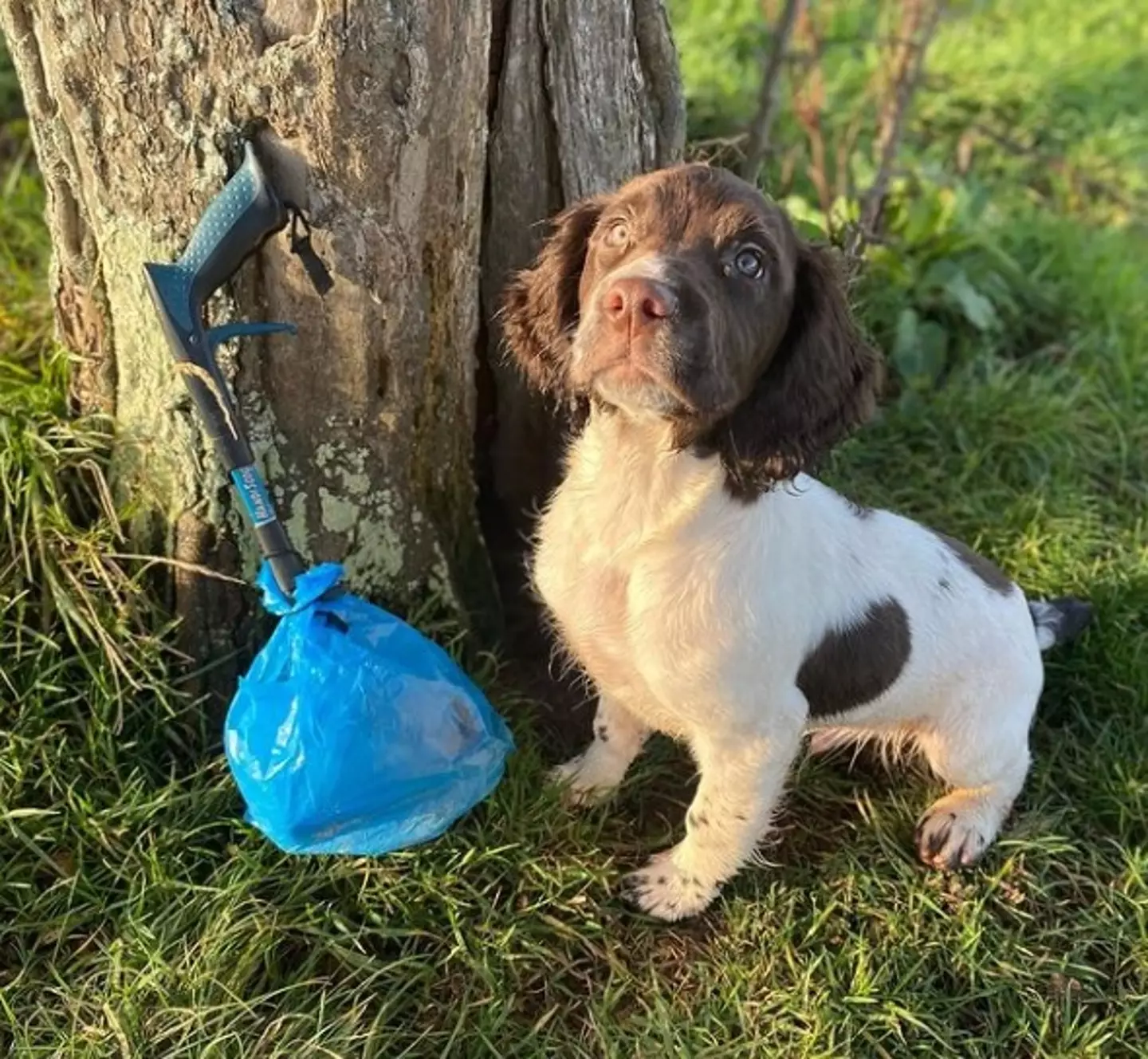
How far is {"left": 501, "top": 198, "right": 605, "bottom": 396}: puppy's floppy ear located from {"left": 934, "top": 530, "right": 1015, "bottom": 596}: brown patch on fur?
1.04m

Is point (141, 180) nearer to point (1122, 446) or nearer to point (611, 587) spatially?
point (611, 587)

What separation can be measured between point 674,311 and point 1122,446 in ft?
8.75

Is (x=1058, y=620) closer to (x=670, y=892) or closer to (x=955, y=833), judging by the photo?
(x=955, y=833)

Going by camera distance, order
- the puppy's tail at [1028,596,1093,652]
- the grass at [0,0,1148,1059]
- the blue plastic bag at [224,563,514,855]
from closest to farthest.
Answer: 1. the blue plastic bag at [224,563,514,855]
2. the grass at [0,0,1148,1059]
3. the puppy's tail at [1028,596,1093,652]

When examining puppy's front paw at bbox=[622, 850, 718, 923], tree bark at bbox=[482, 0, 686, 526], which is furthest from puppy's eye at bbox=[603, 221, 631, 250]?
puppy's front paw at bbox=[622, 850, 718, 923]

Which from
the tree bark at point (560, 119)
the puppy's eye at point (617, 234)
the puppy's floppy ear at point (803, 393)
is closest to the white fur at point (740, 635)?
the puppy's floppy ear at point (803, 393)

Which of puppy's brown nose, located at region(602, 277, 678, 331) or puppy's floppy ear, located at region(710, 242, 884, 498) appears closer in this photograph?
puppy's brown nose, located at region(602, 277, 678, 331)

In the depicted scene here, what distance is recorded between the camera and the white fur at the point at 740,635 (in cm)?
254

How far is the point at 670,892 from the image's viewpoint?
115 inches

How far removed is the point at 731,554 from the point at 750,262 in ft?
1.89

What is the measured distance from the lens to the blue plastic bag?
2500 mm

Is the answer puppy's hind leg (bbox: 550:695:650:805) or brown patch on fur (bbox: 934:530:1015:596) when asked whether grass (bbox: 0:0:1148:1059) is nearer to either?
puppy's hind leg (bbox: 550:695:650:805)

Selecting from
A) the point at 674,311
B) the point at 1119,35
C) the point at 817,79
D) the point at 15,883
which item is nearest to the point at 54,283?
the point at 15,883

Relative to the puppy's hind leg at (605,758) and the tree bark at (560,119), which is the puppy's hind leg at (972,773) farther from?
the tree bark at (560,119)
